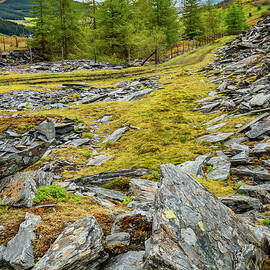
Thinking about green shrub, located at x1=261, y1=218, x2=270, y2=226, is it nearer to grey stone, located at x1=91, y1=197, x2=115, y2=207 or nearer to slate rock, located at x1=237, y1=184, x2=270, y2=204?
slate rock, located at x1=237, y1=184, x2=270, y2=204

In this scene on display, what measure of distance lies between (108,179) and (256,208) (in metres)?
5.20

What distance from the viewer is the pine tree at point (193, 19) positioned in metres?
76.8

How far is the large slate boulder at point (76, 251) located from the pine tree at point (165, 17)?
66833 millimetres

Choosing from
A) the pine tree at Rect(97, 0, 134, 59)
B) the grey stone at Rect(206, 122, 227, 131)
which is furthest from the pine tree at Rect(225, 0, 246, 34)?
the grey stone at Rect(206, 122, 227, 131)

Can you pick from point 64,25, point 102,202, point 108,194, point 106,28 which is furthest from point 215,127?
point 64,25

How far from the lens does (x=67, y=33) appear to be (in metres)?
60.8

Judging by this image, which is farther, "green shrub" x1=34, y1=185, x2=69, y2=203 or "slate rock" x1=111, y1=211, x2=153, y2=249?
"green shrub" x1=34, y1=185, x2=69, y2=203

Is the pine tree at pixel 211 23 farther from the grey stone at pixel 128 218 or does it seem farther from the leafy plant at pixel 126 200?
the grey stone at pixel 128 218

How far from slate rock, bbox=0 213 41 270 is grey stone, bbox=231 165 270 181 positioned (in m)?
6.78

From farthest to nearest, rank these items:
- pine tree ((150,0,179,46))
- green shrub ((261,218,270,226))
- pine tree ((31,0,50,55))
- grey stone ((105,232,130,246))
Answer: pine tree ((150,0,179,46)), pine tree ((31,0,50,55)), green shrub ((261,218,270,226)), grey stone ((105,232,130,246))

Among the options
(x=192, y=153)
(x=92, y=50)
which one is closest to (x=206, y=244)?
(x=192, y=153)

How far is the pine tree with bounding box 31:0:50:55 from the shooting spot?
59375mm

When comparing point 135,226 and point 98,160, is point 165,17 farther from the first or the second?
point 135,226

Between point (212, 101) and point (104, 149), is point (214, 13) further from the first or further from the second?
point (104, 149)
